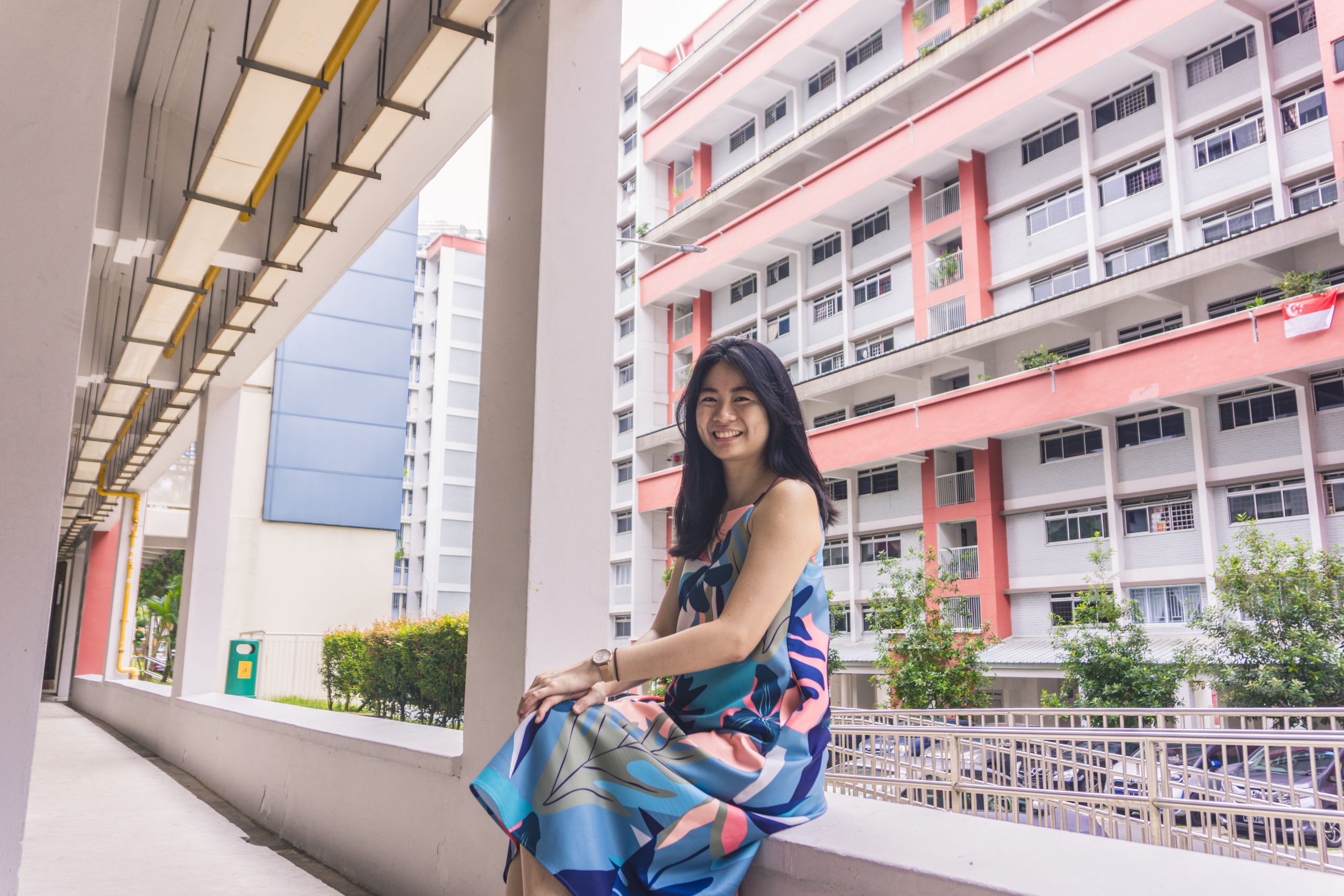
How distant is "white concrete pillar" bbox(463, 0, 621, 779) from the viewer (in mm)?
2619

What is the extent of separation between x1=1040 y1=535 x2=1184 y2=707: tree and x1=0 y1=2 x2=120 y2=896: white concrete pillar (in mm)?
14720

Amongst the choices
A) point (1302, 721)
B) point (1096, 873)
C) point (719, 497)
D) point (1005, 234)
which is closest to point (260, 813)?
point (719, 497)

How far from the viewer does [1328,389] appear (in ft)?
54.3

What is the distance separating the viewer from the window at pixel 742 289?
29781mm

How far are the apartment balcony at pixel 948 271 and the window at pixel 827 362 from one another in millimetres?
3889

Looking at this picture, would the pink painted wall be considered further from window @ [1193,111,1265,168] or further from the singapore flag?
window @ [1193,111,1265,168]

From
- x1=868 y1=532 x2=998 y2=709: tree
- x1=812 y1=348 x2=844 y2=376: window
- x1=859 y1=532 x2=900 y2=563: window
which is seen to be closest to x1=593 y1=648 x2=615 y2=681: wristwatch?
x1=868 y1=532 x2=998 y2=709: tree

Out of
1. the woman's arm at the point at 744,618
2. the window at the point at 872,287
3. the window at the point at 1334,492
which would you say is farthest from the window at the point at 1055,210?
the woman's arm at the point at 744,618

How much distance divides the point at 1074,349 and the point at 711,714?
21334mm

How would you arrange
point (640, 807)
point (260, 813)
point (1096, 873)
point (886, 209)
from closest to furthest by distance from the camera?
point (1096, 873), point (640, 807), point (260, 813), point (886, 209)

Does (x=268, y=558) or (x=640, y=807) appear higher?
(x=268, y=558)

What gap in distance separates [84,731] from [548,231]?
405 inches

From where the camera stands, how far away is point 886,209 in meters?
25.4

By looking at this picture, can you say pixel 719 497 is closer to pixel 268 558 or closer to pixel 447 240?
pixel 268 558
